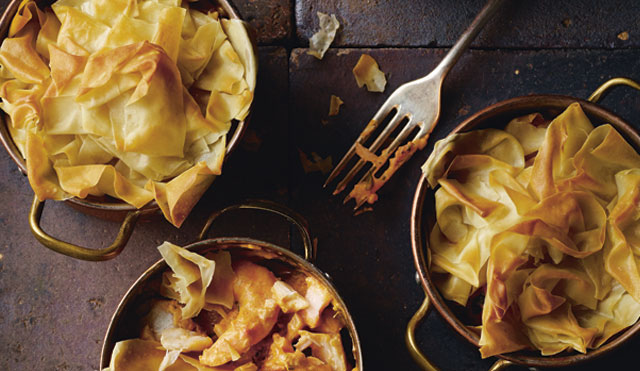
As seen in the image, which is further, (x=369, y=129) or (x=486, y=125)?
(x=369, y=129)

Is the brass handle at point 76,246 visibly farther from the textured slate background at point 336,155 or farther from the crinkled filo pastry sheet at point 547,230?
the crinkled filo pastry sheet at point 547,230

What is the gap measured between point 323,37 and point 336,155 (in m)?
0.28

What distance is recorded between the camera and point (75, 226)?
147cm

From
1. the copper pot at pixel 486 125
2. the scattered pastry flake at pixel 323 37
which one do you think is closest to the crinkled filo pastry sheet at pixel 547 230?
the copper pot at pixel 486 125

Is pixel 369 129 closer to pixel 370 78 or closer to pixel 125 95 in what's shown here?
pixel 370 78

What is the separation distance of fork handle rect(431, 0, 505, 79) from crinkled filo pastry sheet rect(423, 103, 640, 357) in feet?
0.74

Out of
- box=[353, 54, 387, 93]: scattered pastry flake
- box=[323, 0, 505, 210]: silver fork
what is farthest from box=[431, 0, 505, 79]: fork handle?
box=[353, 54, 387, 93]: scattered pastry flake

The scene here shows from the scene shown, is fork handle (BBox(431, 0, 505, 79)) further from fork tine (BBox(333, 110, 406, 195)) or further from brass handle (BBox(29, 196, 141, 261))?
brass handle (BBox(29, 196, 141, 261))

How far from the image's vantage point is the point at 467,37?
1.39 m

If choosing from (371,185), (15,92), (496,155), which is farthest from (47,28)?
(496,155)

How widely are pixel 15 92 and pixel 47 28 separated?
143 millimetres

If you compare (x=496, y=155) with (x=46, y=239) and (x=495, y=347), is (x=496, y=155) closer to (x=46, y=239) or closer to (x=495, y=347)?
(x=495, y=347)

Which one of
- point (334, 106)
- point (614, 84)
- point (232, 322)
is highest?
point (614, 84)

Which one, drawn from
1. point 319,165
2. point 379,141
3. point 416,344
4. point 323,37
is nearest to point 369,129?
point 379,141
